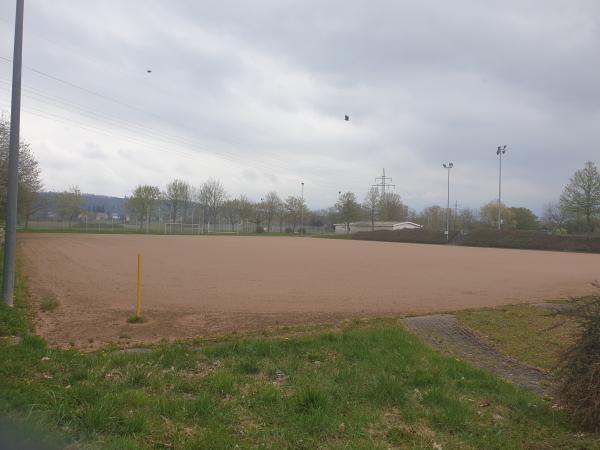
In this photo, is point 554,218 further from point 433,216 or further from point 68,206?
point 68,206

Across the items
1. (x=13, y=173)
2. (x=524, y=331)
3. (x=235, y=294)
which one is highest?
(x=13, y=173)

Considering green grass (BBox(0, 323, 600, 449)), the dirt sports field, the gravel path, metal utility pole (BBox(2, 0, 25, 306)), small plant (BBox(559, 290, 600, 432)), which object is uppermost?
metal utility pole (BBox(2, 0, 25, 306))

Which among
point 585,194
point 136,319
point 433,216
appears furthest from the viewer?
point 433,216

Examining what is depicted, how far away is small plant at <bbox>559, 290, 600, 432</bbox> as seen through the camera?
4074 mm

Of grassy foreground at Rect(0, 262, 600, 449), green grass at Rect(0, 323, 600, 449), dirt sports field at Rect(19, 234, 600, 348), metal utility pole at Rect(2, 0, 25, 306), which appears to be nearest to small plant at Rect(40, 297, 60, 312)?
dirt sports field at Rect(19, 234, 600, 348)

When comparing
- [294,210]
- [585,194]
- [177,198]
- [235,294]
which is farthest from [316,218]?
[235,294]

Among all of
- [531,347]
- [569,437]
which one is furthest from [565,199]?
[569,437]

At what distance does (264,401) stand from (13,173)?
8.60 m

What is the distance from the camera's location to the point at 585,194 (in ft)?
217

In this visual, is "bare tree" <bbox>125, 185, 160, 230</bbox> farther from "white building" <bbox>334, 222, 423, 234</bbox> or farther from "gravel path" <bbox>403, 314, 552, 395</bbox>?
"gravel path" <bbox>403, 314, 552, 395</bbox>

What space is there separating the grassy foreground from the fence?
264 ft

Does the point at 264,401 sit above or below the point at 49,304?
above

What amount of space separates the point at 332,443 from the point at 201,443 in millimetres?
1055

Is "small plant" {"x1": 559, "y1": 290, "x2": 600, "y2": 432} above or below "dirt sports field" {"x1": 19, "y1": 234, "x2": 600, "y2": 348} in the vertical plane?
above
